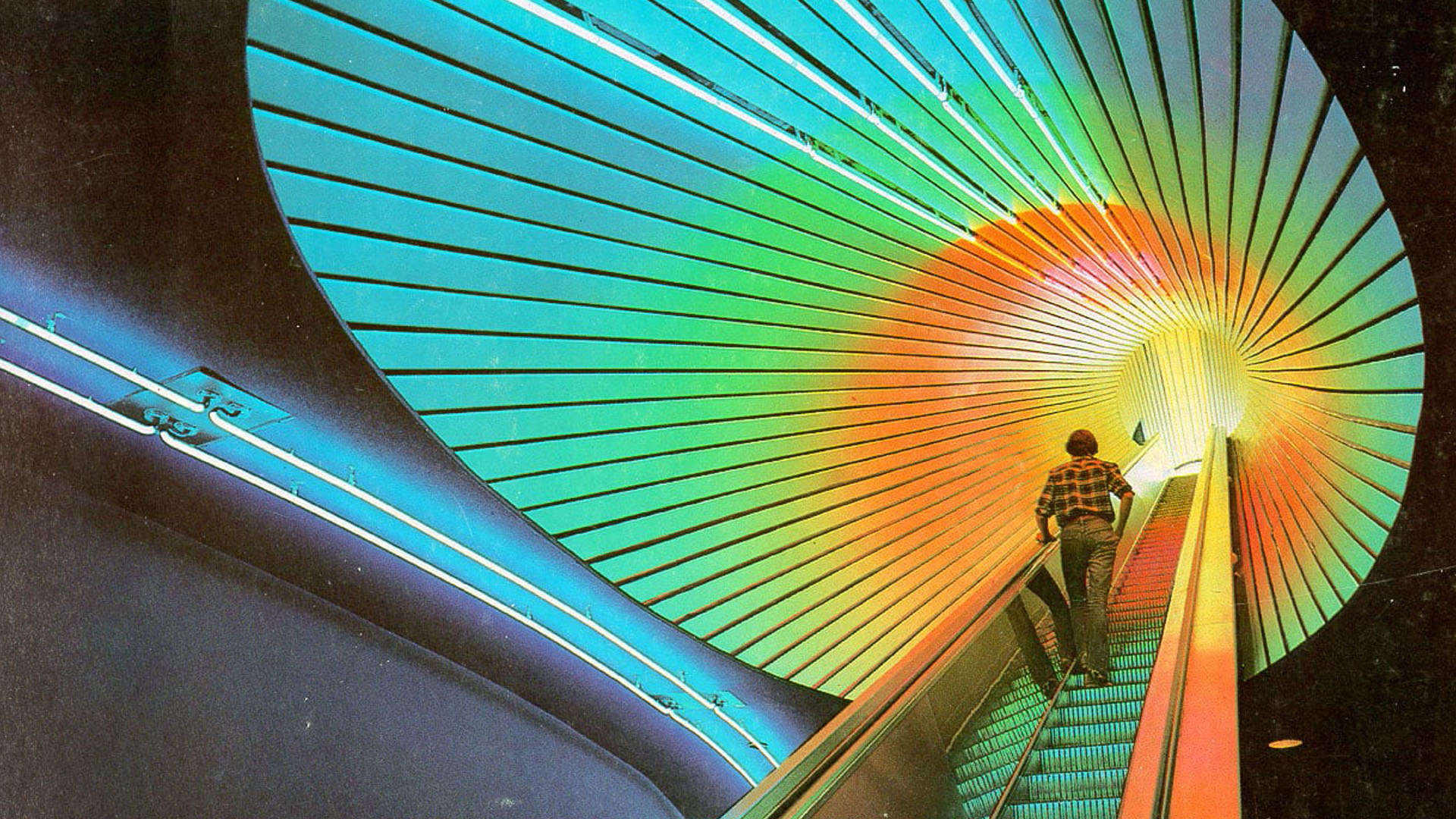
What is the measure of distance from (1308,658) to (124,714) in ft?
25.9

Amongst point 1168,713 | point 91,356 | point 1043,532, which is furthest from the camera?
point 1043,532

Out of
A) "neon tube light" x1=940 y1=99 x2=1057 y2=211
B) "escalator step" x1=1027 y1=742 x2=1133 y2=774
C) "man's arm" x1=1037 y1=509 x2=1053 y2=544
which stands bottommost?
"escalator step" x1=1027 y1=742 x2=1133 y2=774

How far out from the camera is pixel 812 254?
6984 millimetres

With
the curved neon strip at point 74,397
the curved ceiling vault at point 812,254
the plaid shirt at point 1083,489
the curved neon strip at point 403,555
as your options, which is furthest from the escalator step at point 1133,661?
the curved neon strip at point 74,397

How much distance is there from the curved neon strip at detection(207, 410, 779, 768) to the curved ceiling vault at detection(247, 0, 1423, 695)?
450mm

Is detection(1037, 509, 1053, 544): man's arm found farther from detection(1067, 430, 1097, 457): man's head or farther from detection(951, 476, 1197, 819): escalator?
detection(951, 476, 1197, 819): escalator

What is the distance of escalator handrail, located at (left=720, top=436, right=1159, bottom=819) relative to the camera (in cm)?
300

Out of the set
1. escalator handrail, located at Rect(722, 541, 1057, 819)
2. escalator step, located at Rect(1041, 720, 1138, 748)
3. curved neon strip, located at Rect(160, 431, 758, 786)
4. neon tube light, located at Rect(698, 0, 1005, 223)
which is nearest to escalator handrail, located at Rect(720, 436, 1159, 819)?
escalator handrail, located at Rect(722, 541, 1057, 819)

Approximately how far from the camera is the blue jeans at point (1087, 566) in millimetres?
5070

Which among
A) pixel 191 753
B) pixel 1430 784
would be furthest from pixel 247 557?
pixel 1430 784

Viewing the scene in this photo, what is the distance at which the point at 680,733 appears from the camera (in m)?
10.1

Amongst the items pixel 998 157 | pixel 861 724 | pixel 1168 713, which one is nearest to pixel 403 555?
pixel 861 724

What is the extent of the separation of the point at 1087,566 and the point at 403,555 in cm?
420

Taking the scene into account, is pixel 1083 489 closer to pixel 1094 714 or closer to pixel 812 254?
pixel 1094 714
